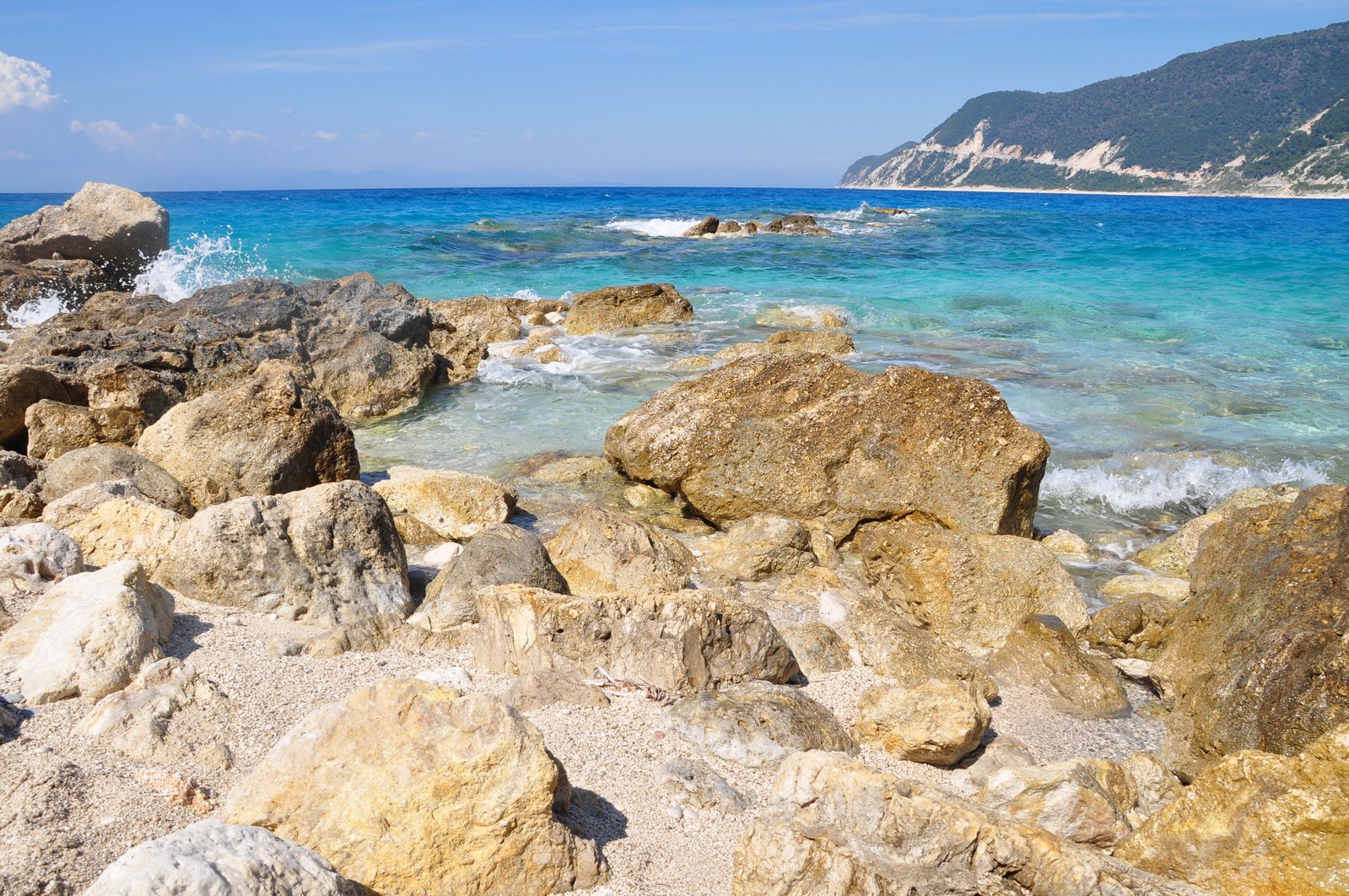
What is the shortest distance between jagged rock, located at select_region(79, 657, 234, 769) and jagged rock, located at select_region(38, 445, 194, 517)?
8.63 feet

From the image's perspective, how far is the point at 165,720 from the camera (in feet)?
10.3

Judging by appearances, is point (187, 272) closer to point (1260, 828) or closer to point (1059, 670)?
point (1059, 670)

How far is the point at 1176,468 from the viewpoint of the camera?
8383 mm

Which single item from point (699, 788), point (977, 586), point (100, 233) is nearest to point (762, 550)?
point (977, 586)

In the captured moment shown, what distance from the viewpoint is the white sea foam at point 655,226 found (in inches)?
1400

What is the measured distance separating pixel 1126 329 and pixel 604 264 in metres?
13.2

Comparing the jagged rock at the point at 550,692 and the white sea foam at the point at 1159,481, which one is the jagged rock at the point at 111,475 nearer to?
the jagged rock at the point at 550,692

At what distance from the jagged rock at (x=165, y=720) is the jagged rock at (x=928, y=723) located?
8.28 feet

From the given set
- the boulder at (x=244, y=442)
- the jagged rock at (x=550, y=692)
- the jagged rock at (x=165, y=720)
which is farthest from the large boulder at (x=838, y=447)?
the jagged rock at (x=165, y=720)

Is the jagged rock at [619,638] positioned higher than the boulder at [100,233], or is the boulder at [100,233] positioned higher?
the boulder at [100,233]

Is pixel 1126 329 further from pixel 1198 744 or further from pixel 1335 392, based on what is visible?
pixel 1198 744

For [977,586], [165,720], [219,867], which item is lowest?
[977,586]

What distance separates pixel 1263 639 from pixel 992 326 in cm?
1291

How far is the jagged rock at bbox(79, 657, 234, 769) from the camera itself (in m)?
3.00
